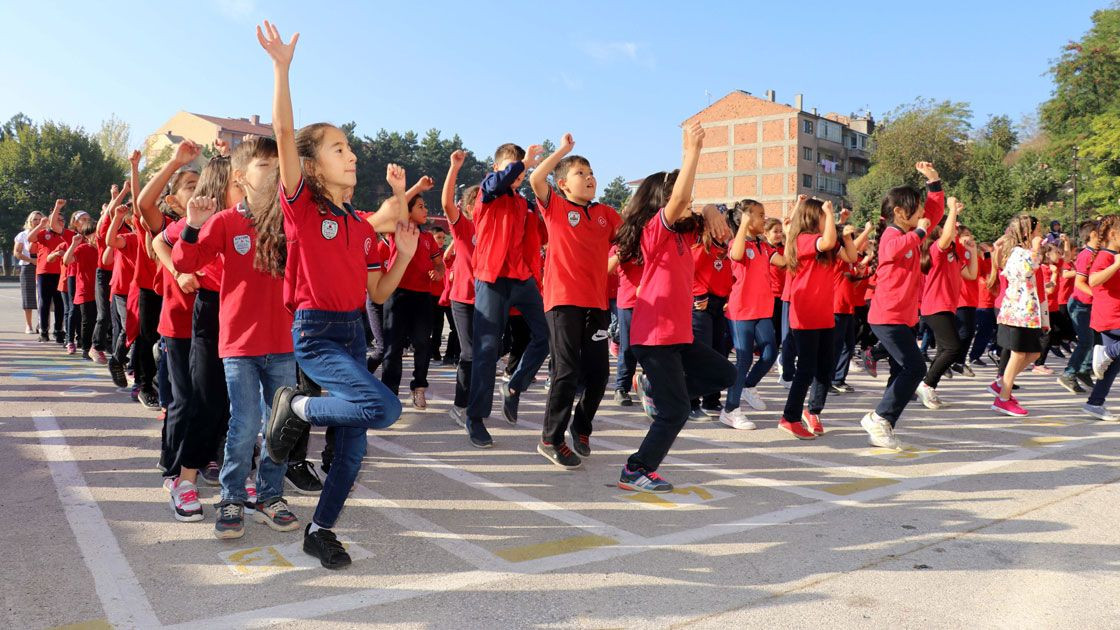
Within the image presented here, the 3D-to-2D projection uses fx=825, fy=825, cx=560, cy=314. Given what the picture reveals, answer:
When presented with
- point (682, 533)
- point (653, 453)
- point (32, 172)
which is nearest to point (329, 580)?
point (682, 533)

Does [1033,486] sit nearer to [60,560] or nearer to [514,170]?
[514,170]

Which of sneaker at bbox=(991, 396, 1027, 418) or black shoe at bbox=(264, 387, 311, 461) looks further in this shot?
sneaker at bbox=(991, 396, 1027, 418)

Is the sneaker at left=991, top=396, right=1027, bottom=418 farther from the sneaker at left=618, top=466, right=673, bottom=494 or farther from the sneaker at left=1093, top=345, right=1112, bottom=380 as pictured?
the sneaker at left=618, top=466, right=673, bottom=494

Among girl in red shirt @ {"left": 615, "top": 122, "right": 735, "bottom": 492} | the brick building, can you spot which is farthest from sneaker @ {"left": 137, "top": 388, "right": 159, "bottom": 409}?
the brick building

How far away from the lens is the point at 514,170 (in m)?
5.86

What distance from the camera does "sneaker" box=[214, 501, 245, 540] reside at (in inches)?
156

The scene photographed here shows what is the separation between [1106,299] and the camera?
8.38 m

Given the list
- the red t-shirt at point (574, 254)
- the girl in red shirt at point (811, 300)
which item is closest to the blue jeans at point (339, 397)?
the red t-shirt at point (574, 254)

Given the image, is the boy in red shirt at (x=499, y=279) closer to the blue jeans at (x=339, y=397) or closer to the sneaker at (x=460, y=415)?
the sneaker at (x=460, y=415)

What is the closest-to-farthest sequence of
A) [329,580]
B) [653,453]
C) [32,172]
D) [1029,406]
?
1. [329,580]
2. [653,453]
3. [1029,406]
4. [32,172]

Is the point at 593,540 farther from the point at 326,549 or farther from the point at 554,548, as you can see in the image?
the point at 326,549

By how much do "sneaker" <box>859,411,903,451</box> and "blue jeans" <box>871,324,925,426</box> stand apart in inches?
2.3

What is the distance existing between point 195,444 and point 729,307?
17.3 feet

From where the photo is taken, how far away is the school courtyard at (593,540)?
3.13m
